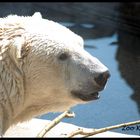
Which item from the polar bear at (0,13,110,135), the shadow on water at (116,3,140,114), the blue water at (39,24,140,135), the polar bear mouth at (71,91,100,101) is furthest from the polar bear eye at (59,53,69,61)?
the shadow on water at (116,3,140,114)

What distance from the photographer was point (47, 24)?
2.81 metres

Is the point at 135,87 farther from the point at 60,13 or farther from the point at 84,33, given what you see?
the point at 60,13

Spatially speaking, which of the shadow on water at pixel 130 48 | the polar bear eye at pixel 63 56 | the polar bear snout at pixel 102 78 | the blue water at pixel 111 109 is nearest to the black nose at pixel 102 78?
the polar bear snout at pixel 102 78

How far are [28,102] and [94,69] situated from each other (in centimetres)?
43

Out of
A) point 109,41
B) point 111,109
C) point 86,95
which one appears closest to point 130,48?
point 109,41

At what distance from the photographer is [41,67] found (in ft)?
9.00

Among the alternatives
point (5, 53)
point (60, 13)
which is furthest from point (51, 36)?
point (60, 13)

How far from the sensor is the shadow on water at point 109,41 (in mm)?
4386

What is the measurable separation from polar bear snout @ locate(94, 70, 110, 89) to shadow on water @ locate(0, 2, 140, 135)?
3.82 feet

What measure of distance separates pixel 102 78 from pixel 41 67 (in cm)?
33

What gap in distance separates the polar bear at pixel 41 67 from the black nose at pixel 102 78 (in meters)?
0.01

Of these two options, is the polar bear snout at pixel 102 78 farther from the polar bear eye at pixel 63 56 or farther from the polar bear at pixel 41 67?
the polar bear eye at pixel 63 56

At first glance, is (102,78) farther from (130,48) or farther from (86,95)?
(130,48)

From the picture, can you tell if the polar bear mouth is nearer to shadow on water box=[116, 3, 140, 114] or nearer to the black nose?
the black nose
